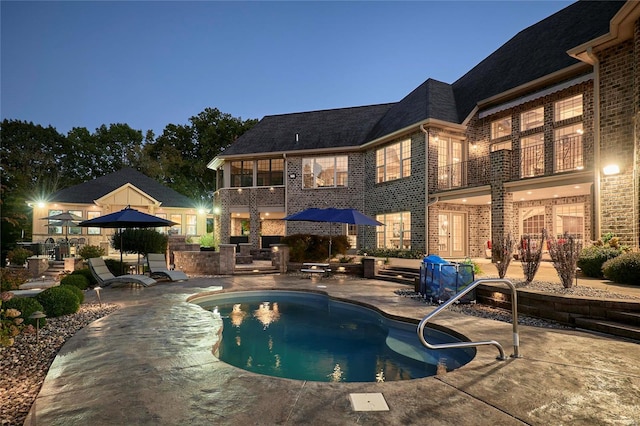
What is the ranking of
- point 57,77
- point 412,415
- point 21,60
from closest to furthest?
1. point 412,415
2. point 21,60
3. point 57,77

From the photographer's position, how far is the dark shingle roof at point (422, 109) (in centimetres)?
1658

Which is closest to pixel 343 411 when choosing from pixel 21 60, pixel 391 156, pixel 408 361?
pixel 408 361

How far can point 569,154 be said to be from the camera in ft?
43.3

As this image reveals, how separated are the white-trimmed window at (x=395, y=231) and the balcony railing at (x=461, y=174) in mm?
2323

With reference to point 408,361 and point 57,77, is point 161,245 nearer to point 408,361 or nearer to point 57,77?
point 408,361

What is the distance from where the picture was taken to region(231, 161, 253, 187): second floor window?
23.7 metres

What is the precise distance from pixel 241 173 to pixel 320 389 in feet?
70.1

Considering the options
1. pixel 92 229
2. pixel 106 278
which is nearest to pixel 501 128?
pixel 106 278

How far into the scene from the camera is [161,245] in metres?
15.5

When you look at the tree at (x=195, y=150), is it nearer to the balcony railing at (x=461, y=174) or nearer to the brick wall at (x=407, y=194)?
the brick wall at (x=407, y=194)

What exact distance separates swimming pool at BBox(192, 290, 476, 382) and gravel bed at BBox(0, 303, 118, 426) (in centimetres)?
243

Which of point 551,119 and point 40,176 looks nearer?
point 551,119

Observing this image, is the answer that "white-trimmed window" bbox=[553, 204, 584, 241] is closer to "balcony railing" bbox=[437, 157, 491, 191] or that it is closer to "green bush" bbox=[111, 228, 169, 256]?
"balcony railing" bbox=[437, 157, 491, 191]

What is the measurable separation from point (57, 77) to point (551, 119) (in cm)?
13246
